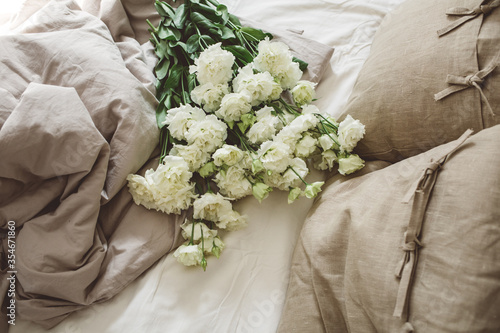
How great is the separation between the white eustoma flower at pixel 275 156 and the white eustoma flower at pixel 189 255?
0.67 ft

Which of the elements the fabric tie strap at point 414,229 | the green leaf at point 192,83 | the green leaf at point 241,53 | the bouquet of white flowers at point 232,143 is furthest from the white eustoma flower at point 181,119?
the fabric tie strap at point 414,229

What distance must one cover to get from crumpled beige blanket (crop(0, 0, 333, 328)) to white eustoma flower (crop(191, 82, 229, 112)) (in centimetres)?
11

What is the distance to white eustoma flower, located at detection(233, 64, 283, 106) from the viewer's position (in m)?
0.79

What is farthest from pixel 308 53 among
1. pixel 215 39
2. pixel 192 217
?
pixel 192 217

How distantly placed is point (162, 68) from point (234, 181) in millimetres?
363

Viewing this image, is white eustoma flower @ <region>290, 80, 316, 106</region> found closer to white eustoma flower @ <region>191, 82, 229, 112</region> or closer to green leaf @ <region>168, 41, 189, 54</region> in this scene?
white eustoma flower @ <region>191, 82, 229, 112</region>

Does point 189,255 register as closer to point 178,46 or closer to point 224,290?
point 224,290

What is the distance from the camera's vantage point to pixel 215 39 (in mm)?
973

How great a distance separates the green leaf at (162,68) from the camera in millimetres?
927

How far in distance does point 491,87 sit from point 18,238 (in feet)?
2.88

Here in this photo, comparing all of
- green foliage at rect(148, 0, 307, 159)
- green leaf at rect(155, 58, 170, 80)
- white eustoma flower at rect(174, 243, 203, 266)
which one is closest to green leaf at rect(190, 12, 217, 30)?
green foliage at rect(148, 0, 307, 159)

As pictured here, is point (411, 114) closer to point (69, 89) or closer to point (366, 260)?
point (366, 260)

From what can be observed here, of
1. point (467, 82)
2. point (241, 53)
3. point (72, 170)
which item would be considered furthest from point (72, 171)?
point (467, 82)

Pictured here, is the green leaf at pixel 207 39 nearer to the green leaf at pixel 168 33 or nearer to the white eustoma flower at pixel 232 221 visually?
the green leaf at pixel 168 33
